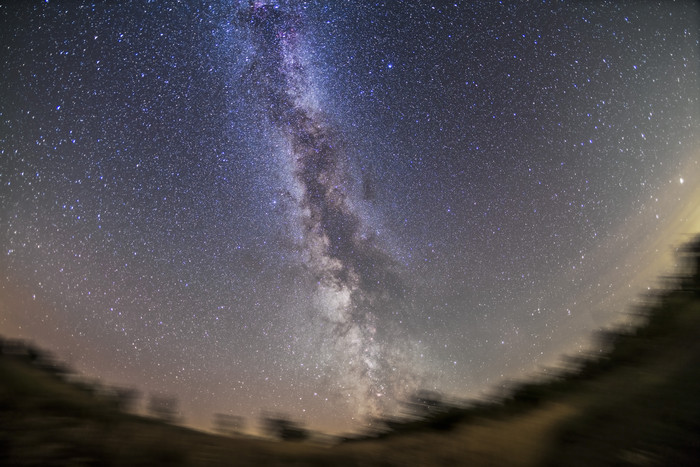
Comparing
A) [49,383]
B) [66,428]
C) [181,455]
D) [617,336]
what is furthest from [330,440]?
[617,336]

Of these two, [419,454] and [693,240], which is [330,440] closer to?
[419,454]

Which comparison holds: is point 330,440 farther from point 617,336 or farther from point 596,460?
point 617,336

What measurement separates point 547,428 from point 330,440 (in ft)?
5.94

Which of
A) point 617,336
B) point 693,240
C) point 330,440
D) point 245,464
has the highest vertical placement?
point 693,240

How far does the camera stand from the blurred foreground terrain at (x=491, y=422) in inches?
95.9

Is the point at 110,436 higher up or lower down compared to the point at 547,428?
lower down

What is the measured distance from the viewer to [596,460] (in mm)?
2523

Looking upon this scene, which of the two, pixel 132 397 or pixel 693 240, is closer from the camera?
pixel 132 397

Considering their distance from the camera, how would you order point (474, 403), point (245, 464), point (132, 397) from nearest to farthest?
point (245, 464) < point (132, 397) < point (474, 403)

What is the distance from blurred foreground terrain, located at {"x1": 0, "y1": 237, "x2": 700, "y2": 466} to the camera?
7.99 feet

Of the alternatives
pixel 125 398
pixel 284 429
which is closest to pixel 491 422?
pixel 284 429

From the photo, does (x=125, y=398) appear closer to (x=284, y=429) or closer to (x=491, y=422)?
(x=284, y=429)

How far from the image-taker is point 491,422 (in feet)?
10.7

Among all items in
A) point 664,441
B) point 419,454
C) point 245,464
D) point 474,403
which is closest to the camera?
point 664,441
